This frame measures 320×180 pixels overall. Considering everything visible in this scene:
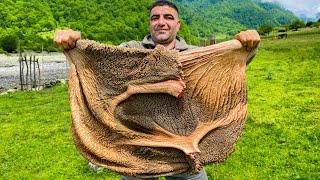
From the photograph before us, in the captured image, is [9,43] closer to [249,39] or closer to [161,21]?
[161,21]

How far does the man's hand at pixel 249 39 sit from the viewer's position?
346 centimetres

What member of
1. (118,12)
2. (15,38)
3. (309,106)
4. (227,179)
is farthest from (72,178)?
(118,12)

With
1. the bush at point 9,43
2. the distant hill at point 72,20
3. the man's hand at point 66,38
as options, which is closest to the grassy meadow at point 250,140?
the man's hand at point 66,38

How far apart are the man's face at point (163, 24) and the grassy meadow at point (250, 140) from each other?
429 centimetres

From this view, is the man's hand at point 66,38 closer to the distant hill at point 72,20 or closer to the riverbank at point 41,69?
the riverbank at point 41,69

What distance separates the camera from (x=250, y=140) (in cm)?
973

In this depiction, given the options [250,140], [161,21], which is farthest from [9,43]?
[161,21]

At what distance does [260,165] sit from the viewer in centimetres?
820

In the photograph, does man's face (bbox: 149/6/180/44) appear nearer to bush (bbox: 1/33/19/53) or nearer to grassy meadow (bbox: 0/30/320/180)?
grassy meadow (bbox: 0/30/320/180)

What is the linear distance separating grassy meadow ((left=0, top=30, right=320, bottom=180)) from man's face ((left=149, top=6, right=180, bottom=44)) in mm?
4288

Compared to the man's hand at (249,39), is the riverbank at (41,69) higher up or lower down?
lower down

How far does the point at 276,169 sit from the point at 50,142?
17.2ft

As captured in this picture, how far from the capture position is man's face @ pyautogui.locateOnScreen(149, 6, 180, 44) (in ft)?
12.2

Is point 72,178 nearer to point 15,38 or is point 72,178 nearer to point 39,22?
point 15,38
